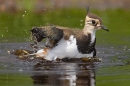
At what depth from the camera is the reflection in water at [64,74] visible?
30.1ft

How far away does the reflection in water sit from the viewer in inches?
362

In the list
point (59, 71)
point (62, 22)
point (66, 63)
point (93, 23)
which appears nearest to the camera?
point (59, 71)

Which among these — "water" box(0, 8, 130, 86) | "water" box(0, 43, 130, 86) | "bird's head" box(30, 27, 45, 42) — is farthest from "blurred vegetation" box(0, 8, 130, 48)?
"water" box(0, 43, 130, 86)

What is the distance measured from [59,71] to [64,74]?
0.24m

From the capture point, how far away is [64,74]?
32.3 feet

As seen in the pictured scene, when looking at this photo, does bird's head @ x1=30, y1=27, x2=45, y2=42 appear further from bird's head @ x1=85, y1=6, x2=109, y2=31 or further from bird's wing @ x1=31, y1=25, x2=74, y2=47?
bird's head @ x1=85, y1=6, x2=109, y2=31

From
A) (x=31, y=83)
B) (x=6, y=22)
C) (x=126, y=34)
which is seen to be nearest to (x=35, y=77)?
(x=31, y=83)

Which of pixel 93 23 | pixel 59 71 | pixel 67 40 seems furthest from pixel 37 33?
pixel 59 71

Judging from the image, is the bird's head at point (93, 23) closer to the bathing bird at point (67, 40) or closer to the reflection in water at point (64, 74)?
the bathing bird at point (67, 40)

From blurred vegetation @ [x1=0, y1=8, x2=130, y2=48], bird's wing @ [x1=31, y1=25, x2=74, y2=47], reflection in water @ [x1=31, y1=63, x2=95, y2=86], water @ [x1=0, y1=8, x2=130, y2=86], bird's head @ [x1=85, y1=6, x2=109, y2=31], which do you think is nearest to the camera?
reflection in water @ [x1=31, y1=63, x2=95, y2=86]

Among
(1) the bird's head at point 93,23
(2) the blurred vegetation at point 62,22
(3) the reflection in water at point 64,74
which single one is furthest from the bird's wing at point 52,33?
(2) the blurred vegetation at point 62,22

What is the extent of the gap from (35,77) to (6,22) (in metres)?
6.55

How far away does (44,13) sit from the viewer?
17.9 metres

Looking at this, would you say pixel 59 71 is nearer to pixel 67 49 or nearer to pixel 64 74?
pixel 64 74
